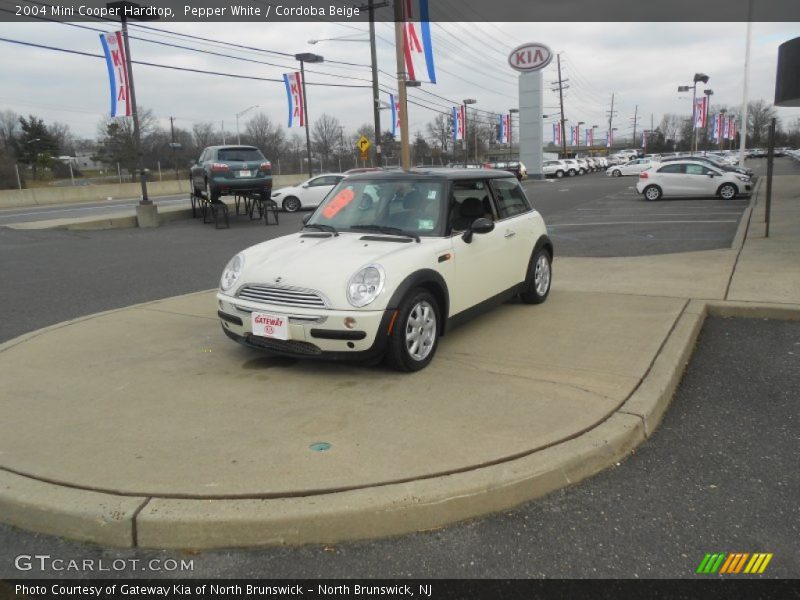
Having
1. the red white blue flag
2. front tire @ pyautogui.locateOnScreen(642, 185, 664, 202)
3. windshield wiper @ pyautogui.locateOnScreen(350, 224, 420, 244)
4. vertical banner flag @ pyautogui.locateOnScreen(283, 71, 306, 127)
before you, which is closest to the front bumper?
windshield wiper @ pyautogui.locateOnScreen(350, 224, 420, 244)

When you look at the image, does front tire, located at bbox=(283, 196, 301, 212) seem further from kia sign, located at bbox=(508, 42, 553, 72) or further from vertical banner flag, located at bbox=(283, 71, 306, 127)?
kia sign, located at bbox=(508, 42, 553, 72)

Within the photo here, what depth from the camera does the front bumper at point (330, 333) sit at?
441cm

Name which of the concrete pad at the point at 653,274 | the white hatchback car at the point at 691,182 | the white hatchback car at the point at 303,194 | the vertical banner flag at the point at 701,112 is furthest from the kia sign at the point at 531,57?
the concrete pad at the point at 653,274

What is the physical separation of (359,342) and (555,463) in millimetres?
A: 1695

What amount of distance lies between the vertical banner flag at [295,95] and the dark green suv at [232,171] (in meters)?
16.6

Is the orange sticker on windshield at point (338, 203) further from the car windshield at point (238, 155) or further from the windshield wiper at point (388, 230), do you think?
the car windshield at point (238, 155)

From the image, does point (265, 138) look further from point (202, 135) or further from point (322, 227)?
point (322, 227)

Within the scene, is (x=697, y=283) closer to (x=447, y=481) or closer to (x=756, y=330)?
(x=756, y=330)

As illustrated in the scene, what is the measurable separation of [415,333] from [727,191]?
68.4 ft

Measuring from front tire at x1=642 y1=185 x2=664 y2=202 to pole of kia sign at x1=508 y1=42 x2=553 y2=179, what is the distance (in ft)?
82.5

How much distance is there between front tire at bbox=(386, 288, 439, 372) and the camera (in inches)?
179

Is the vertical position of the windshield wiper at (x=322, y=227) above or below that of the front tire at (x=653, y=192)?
above
